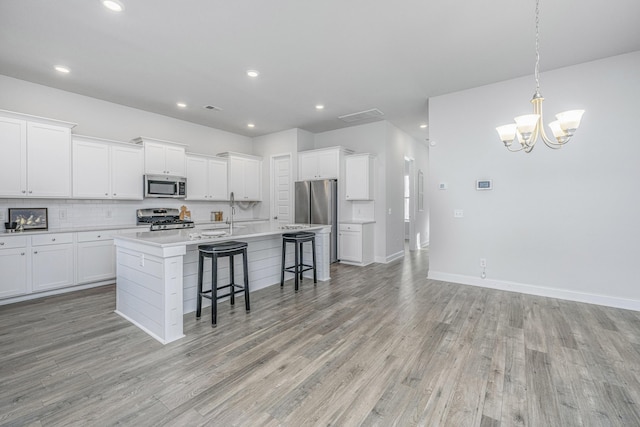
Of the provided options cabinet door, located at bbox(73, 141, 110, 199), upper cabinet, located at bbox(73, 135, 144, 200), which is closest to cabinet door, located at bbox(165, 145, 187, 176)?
upper cabinet, located at bbox(73, 135, 144, 200)

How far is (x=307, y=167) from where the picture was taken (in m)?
6.32

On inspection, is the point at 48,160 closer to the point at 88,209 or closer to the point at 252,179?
the point at 88,209

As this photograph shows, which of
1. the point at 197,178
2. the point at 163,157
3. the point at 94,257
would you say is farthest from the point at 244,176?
the point at 94,257

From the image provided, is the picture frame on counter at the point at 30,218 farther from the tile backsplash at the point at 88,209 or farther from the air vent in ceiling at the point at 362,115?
the air vent in ceiling at the point at 362,115

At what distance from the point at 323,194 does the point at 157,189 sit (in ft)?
10.2

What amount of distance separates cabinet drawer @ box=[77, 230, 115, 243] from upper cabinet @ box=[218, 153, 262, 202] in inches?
97.7

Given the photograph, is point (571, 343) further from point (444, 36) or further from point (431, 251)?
point (444, 36)

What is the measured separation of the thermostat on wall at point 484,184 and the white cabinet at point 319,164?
2.66 meters

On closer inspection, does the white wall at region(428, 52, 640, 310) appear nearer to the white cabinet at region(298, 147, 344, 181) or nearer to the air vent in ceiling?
the air vent in ceiling

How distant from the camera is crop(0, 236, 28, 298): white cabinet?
11.3 feet

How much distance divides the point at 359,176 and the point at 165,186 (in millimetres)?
3722

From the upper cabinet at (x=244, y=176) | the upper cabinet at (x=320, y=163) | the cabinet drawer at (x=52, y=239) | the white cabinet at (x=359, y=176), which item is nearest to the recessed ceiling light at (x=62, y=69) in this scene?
the cabinet drawer at (x=52, y=239)

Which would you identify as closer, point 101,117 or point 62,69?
point 62,69

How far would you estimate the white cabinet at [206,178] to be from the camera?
5680 millimetres
